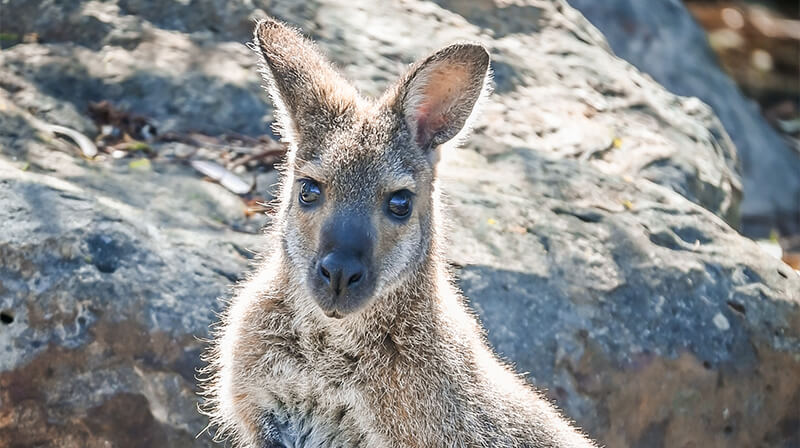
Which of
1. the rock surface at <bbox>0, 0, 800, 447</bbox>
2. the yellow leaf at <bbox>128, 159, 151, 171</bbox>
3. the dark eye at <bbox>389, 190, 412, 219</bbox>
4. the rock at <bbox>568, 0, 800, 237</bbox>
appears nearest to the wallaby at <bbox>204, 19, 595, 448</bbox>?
the dark eye at <bbox>389, 190, 412, 219</bbox>

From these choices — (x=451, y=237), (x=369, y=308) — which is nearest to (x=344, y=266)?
(x=369, y=308)

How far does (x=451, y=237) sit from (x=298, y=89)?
1.69m

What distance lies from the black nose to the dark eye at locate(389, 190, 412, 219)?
0.34 metres

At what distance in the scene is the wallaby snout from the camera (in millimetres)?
3990

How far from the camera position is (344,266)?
3.98 metres

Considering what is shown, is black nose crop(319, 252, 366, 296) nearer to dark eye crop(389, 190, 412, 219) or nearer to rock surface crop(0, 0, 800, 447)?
dark eye crop(389, 190, 412, 219)

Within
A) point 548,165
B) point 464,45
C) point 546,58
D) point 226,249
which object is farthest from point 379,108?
point 546,58

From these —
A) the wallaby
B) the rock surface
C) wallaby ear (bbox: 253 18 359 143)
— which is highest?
wallaby ear (bbox: 253 18 359 143)

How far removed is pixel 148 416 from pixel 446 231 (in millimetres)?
1672

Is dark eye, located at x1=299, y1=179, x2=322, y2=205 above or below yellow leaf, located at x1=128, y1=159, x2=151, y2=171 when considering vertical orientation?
above

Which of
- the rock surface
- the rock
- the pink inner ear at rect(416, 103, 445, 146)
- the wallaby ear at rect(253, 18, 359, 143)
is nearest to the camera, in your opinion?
Result: the wallaby ear at rect(253, 18, 359, 143)

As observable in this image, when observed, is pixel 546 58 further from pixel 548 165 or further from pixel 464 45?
pixel 464 45

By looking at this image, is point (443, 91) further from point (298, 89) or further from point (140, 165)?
point (140, 165)

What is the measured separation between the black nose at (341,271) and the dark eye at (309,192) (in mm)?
325
